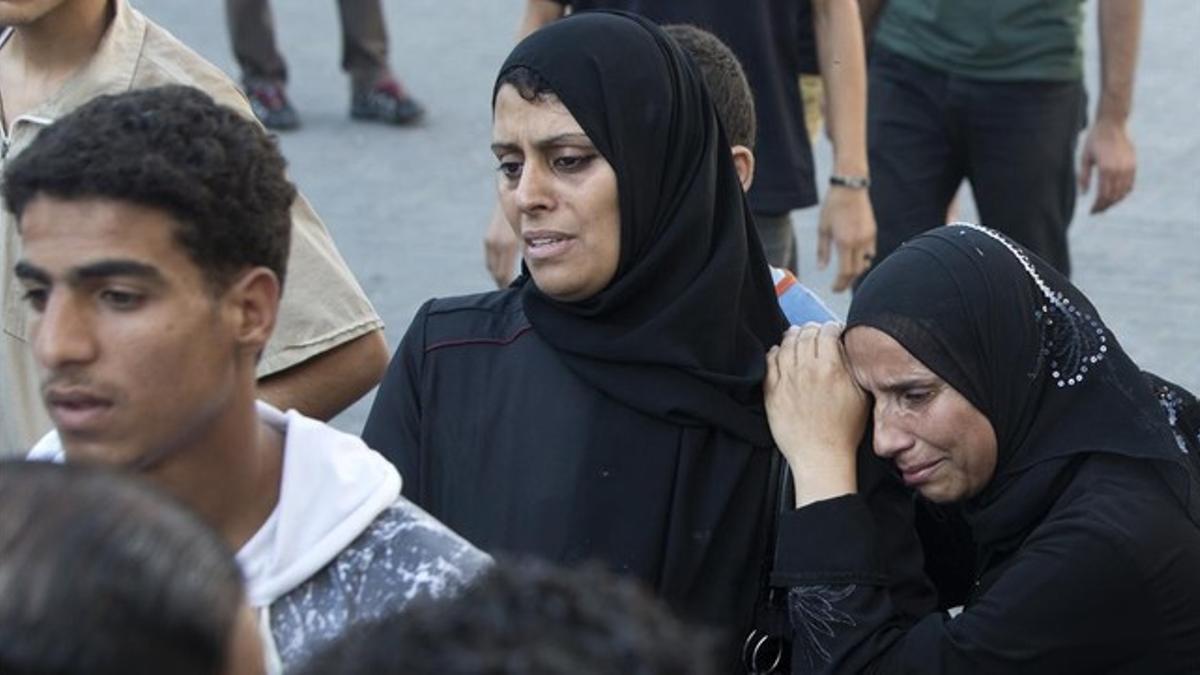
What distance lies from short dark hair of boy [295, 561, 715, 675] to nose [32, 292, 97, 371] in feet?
2.90

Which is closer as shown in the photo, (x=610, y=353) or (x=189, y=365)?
(x=189, y=365)

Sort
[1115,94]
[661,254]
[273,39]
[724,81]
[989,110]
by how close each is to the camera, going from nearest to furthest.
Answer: [661,254] < [724,81] < [989,110] < [1115,94] < [273,39]

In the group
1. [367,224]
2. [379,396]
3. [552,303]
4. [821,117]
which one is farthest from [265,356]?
[367,224]

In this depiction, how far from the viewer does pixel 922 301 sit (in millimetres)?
3256

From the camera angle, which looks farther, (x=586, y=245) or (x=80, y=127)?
(x=586, y=245)

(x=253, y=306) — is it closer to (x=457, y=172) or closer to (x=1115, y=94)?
(x=1115, y=94)

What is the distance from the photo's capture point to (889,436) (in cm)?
322

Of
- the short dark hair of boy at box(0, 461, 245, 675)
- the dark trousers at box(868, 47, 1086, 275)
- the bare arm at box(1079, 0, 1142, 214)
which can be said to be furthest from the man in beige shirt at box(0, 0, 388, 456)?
the bare arm at box(1079, 0, 1142, 214)

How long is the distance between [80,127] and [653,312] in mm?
992

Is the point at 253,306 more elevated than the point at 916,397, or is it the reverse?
the point at 253,306

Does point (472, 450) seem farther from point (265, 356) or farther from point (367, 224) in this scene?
point (367, 224)

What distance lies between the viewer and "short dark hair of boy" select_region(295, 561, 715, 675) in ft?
4.88

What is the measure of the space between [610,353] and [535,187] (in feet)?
0.97

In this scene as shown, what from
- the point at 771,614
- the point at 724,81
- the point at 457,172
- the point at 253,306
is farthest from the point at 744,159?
the point at 457,172
